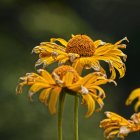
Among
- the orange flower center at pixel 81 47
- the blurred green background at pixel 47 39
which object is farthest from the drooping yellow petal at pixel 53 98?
the blurred green background at pixel 47 39

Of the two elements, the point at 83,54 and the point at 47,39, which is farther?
the point at 47,39

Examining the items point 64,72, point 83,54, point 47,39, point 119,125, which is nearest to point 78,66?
point 83,54

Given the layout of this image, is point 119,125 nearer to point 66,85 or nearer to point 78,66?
point 66,85

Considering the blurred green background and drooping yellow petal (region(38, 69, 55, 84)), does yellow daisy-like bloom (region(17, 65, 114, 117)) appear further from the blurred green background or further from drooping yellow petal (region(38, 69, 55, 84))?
the blurred green background

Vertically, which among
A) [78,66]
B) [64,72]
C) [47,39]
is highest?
[47,39]

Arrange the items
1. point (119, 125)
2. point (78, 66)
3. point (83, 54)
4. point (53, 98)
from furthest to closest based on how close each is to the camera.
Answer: point (83, 54)
point (78, 66)
point (53, 98)
point (119, 125)

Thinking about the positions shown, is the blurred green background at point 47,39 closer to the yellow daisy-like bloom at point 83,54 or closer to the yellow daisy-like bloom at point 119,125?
the yellow daisy-like bloom at point 83,54
